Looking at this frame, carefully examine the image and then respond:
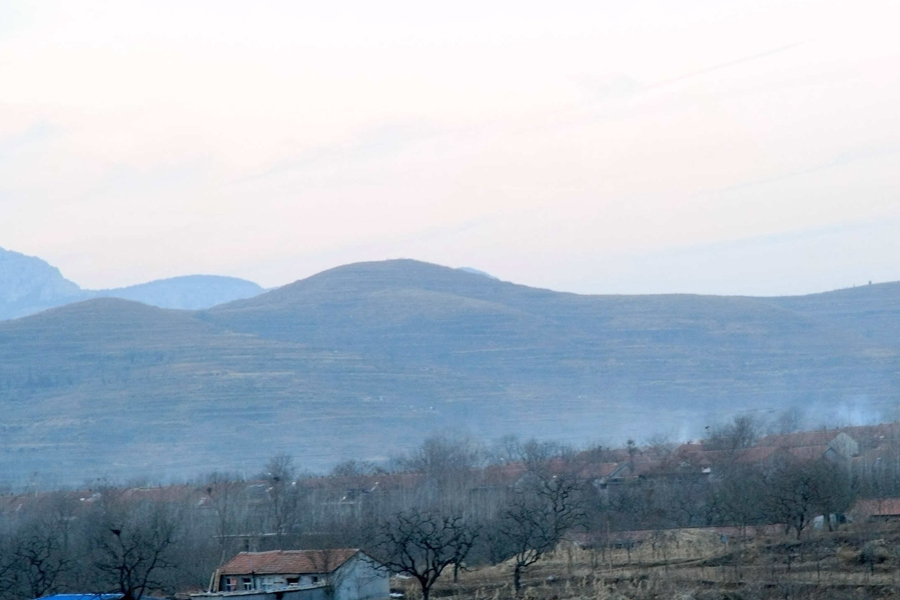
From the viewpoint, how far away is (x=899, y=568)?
3531cm

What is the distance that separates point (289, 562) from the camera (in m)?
40.4

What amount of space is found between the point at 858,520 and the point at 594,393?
15129cm

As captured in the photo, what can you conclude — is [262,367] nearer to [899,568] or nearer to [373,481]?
[373,481]

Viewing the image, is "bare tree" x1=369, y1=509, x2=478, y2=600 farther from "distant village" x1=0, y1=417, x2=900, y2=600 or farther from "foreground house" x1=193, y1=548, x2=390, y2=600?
"foreground house" x1=193, y1=548, x2=390, y2=600

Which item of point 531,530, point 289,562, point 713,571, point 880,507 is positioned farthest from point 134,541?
point 880,507

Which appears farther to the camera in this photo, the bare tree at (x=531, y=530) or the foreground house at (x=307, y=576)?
the bare tree at (x=531, y=530)

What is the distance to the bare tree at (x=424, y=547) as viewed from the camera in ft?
125

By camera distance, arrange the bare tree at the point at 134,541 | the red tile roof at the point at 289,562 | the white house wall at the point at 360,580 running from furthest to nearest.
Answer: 1. the bare tree at the point at 134,541
2. the red tile roof at the point at 289,562
3. the white house wall at the point at 360,580

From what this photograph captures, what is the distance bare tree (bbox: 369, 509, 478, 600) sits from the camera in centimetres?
3822

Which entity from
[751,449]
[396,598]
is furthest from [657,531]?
[751,449]

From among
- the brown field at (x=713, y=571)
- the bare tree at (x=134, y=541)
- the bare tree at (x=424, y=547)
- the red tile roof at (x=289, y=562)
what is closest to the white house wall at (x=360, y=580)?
the red tile roof at (x=289, y=562)

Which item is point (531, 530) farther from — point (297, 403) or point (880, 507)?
point (297, 403)

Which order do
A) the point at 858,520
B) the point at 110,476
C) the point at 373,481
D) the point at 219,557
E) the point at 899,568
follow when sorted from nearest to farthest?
the point at 899,568 < the point at 858,520 < the point at 219,557 < the point at 373,481 < the point at 110,476

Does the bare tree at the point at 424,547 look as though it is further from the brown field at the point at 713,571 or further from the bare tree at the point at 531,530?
the bare tree at the point at 531,530
